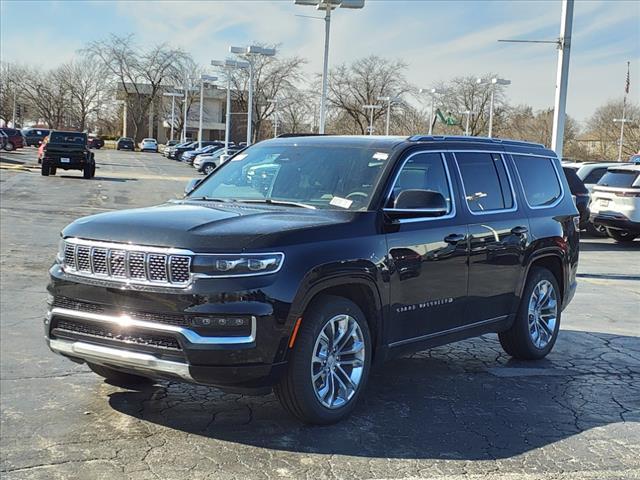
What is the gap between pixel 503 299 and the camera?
6.05 m

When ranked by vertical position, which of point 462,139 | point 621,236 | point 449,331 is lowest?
point 449,331

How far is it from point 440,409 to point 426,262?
3.39ft

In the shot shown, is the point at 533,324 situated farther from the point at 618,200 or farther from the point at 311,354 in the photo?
the point at 618,200

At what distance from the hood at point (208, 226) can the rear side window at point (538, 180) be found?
2391mm

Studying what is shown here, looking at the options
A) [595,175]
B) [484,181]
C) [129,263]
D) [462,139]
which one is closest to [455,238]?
[484,181]

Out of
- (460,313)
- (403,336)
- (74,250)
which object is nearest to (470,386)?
(460,313)

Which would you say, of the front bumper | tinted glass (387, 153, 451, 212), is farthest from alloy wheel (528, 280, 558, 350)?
the front bumper

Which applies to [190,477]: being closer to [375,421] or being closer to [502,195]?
[375,421]

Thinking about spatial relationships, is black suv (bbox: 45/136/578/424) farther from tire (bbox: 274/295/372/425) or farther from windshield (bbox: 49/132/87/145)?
windshield (bbox: 49/132/87/145)

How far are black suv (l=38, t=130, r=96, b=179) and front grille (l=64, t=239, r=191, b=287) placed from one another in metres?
28.6

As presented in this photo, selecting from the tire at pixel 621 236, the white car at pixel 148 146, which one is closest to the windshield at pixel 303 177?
the tire at pixel 621 236

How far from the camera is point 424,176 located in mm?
5461

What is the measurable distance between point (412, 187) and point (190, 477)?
2568 millimetres

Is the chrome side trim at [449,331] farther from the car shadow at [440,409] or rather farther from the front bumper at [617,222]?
the front bumper at [617,222]
